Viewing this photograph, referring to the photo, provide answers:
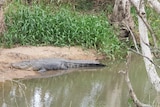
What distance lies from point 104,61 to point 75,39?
2.69 feet

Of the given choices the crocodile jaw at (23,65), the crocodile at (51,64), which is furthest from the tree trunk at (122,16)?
the crocodile jaw at (23,65)

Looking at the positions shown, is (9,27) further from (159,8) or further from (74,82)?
(159,8)

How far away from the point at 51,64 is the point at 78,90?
127 cm

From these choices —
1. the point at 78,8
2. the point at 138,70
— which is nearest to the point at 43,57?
the point at 138,70

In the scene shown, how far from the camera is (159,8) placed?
2121 mm

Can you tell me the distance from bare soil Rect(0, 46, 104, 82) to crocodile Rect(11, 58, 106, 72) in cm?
10

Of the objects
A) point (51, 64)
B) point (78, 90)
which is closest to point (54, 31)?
point (51, 64)

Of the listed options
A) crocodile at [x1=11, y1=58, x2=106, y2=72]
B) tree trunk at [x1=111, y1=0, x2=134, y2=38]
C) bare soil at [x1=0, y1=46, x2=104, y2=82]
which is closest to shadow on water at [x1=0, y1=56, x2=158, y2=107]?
crocodile at [x1=11, y1=58, x2=106, y2=72]

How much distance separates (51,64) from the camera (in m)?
8.42

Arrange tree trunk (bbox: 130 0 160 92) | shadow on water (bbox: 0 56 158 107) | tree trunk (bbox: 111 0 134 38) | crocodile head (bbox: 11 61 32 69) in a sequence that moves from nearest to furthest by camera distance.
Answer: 1. tree trunk (bbox: 130 0 160 92)
2. shadow on water (bbox: 0 56 158 107)
3. crocodile head (bbox: 11 61 32 69)
4. tree trunk (bbox: 111 0 134 38)

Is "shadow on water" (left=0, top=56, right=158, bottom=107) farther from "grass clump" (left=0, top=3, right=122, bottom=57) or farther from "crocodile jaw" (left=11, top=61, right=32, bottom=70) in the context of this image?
"grass clump" (left=0, top=3, right=122, bottom=57)

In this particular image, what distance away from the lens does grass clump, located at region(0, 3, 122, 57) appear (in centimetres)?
903

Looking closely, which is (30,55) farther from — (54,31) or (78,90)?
(78,90)

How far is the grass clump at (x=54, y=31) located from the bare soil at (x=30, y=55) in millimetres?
173
